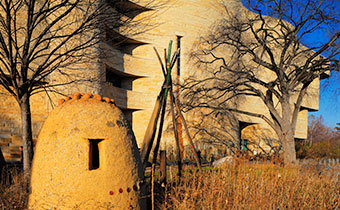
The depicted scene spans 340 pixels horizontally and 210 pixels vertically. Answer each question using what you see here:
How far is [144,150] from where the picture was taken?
15.8 feet

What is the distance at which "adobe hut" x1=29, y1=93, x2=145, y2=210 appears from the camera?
11.0ft

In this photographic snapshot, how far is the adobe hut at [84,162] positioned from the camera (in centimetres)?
336

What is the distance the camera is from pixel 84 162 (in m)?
3.43

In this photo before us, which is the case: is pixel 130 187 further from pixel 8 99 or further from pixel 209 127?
pixel 209 127

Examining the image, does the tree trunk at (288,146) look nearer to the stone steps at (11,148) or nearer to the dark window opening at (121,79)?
the stone steps at (11,148)

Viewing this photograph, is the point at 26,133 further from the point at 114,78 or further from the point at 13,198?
the point at 114,78

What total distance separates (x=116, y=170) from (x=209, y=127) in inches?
710

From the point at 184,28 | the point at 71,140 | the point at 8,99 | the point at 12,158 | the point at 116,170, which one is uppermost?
the point at 184,28

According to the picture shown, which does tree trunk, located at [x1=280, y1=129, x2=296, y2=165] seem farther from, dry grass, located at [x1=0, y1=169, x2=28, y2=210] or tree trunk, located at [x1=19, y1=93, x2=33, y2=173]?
dry grass, located at [x1=0, y1=169, x2=28, y2=210]

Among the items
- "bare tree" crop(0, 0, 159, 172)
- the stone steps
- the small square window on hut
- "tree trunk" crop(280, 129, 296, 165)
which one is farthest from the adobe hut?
the stone steps

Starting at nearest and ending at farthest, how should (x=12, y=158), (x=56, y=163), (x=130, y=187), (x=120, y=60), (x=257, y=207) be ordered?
(x=56, y=163) < (x=130, y=187) < (x=257, y=207) < (x=12, y=158) < (x=120, y=60)

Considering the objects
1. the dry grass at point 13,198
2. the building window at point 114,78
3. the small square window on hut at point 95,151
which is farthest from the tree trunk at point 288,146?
the building window at point 114,78

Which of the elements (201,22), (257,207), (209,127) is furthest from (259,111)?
(257,207)

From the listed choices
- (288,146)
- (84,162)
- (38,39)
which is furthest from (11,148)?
(288,146)
